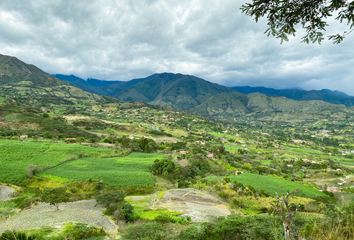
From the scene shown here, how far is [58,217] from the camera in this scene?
23.4 meters

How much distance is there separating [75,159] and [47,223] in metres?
31.3

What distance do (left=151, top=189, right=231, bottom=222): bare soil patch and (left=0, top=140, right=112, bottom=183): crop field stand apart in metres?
30.6

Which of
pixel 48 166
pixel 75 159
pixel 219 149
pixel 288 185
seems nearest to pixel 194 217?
pixel 288 185

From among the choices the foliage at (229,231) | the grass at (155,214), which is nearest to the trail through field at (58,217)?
the grass at (155,214)

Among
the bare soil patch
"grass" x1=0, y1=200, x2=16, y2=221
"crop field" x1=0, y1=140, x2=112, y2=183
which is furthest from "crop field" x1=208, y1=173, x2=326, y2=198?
"crop field" x1=0, y1=140, x2=112, y2=183

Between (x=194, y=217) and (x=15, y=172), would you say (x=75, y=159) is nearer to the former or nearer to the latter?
(x=15, y=172)

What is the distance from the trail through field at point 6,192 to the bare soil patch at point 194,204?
24.2 metres

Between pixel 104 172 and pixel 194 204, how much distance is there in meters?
24.2

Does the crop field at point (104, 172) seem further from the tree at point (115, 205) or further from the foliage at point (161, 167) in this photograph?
the tree at point (115, 205)

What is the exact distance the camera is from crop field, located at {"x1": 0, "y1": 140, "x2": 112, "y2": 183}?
116 ft

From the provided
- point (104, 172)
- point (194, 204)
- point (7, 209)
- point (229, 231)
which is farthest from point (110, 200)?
point (229, 231)

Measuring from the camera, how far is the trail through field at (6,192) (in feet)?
90.8

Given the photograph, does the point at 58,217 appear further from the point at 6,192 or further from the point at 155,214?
the point at 6,192

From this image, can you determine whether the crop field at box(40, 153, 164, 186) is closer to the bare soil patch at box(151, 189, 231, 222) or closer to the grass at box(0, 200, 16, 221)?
the bare soil patch at box(151, 189, 231, 222)
